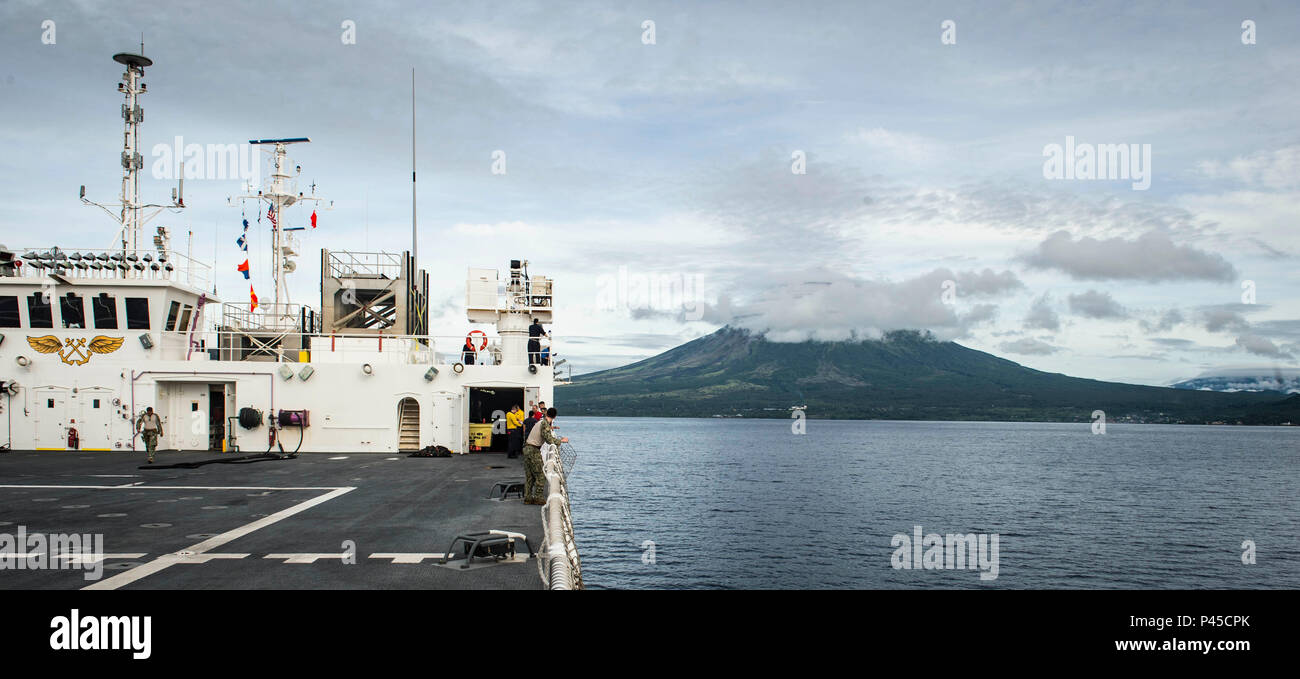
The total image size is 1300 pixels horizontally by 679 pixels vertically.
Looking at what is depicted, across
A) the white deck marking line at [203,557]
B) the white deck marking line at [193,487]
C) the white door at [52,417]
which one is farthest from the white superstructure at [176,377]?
the white deck marking line at [203,557]

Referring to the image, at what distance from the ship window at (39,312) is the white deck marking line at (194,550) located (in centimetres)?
1756

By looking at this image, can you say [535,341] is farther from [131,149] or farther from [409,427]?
[131,149]

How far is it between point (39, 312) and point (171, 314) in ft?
13.0

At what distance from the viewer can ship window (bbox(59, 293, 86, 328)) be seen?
26297 mm

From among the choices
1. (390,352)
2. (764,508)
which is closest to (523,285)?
(390,352)

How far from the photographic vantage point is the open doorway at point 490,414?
92.2 feet

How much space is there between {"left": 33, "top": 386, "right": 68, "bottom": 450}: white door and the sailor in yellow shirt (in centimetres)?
1534

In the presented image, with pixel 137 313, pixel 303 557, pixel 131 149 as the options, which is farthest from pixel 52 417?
pixel 303 557

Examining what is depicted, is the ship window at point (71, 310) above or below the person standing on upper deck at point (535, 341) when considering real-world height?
above

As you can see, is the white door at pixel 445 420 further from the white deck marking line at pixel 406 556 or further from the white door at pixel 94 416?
the white deck marking line at pixel 406 556

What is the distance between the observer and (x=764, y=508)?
55875 mm

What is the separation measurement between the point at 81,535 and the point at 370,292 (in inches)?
835

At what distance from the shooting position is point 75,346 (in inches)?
1036

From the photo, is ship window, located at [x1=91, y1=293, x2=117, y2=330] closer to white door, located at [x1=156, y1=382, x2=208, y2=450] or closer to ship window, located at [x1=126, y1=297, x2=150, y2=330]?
ship window, located at [x1=126, y1=297, x2=150, y2=330]
